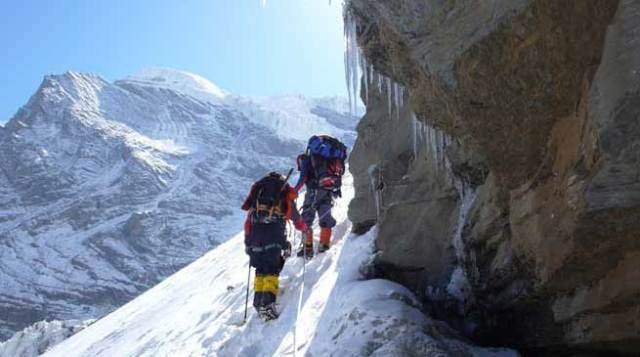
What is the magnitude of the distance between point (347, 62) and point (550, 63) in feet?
15.9

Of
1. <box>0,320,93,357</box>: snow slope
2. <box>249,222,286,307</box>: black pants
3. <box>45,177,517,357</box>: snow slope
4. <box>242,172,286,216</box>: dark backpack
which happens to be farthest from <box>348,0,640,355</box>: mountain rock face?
<box>0,320,93,357</box>: snow slope

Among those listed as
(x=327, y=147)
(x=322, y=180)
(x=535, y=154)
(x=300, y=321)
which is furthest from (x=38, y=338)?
(x=535, y=154)

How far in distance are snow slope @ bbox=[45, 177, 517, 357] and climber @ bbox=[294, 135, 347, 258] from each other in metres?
0.36

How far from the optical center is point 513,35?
491 centimetres

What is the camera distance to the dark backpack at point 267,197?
29.5 feet

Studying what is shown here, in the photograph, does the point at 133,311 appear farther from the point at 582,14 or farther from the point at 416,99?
the point at 582,14

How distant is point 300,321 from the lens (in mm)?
7949

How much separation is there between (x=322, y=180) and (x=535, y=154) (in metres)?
5.34

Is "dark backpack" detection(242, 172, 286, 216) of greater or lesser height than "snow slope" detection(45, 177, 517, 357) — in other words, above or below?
above

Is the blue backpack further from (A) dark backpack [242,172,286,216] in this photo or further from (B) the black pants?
(B) the black pants

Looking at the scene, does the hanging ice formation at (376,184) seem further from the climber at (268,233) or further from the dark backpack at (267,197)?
the dark backpack at (267,197)

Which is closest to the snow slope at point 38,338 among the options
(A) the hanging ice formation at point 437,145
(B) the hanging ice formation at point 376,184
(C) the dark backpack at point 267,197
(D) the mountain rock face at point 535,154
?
(B) the hanging ice formation at point 376,184

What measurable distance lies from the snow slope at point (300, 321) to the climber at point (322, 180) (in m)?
0.36

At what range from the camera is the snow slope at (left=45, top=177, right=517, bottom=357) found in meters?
6.20
